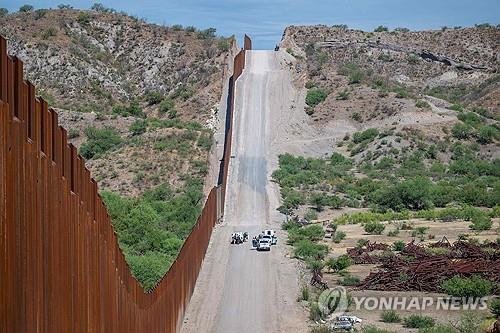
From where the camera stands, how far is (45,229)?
7.28 m

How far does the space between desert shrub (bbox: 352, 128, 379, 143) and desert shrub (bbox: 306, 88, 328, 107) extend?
1115 centimetres

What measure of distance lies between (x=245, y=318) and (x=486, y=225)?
28835 mm

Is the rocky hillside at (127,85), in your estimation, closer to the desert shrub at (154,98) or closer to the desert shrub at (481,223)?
the desert shrub at (154,98)

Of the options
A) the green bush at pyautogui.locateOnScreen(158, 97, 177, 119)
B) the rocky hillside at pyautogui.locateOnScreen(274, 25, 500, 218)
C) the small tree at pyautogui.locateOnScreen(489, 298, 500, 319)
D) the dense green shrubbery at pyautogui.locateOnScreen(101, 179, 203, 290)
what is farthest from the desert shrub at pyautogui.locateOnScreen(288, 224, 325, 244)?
the green bush at pyautogui.locateOnScreen(158, 97, 177, 119)

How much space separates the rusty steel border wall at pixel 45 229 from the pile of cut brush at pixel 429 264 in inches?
1050

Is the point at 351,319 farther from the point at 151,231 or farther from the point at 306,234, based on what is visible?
the point at 306,234

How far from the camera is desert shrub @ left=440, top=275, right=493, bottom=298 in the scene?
33.9 m

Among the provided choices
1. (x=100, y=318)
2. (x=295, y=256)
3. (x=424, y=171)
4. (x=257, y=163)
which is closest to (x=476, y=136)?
(x=424, y=171)

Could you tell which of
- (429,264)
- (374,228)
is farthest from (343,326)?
(374,228)

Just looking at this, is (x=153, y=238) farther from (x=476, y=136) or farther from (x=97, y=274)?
(x=476, y=136)

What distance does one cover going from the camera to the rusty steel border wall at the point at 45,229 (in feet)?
20.1

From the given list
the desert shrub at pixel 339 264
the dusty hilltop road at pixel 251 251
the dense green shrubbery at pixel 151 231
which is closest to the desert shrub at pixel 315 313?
the dusty hilltop road at pixel 251 251

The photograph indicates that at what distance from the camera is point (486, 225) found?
5438 centimetres

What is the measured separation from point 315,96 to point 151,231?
6178cm
